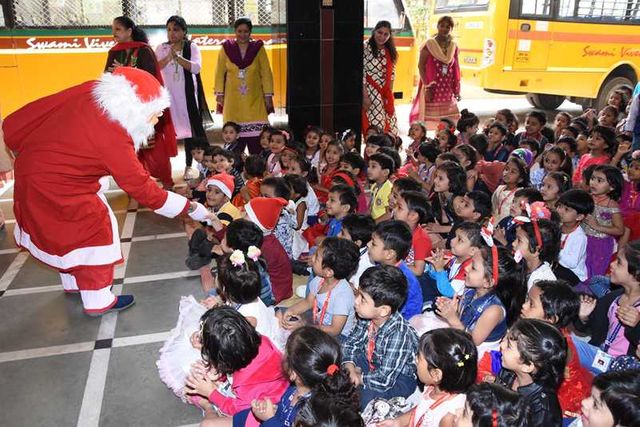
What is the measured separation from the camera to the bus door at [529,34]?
833 centimetres

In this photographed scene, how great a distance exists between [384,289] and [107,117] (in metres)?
1.81

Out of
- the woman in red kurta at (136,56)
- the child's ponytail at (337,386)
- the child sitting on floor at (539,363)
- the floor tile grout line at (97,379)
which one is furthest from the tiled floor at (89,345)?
the child sitting on floor at (539,363)

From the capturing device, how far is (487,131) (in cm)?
576

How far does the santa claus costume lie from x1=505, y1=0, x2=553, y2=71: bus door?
6597 mm

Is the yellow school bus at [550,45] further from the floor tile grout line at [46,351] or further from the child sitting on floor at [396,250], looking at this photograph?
the floor tile grout line at [46,351]

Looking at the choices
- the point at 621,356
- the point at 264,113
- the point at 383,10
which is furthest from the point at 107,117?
the point at 383,10

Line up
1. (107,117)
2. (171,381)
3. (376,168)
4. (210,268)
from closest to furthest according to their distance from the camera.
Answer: (171,381) → (107,117) → (210,268) → (376,168)

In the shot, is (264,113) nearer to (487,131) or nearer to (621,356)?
(487,131)

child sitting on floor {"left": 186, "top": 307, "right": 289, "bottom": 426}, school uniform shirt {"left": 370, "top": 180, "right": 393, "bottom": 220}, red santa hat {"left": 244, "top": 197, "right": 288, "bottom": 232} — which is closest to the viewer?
child sitting on floor {"left": 186, "top": 307, "right": 289, "bottom": 426}

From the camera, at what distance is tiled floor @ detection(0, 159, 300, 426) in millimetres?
2678

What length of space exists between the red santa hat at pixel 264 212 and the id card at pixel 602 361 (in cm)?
196

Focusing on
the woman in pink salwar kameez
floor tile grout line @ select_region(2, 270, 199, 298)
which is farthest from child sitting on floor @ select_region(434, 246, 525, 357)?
the woman in pink salwar kameez

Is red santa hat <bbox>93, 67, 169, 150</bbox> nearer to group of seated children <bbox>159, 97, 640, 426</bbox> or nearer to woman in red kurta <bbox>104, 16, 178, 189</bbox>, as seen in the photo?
group of seated children <bbox>159, 97, 640, 426</bbox>

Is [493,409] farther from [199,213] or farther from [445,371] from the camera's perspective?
[199,213]
